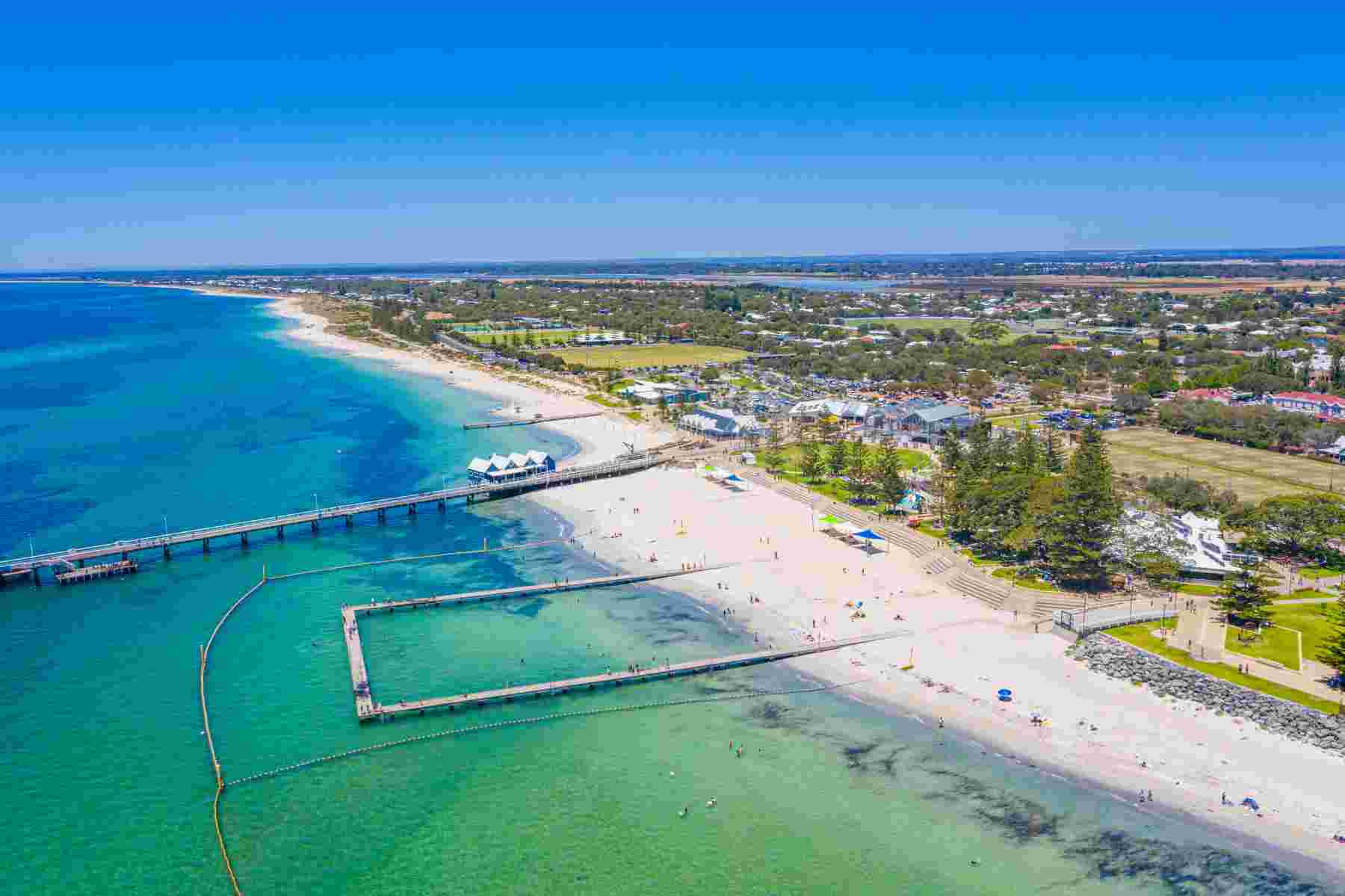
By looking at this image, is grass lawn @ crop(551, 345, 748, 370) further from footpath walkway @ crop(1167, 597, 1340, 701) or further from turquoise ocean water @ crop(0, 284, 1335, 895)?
footpath walkway @ crop(1167, 597, 1340, 701)

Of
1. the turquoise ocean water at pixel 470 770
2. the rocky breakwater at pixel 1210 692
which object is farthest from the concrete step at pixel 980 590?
the turquoise ocean water at pixel 470 770

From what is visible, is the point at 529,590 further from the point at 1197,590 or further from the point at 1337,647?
the point at 1337,647

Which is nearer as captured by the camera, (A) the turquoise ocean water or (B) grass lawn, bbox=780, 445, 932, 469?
(A) the turquoise ocean water

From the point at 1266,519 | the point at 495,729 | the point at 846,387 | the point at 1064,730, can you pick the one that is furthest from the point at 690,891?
the point at 846,387

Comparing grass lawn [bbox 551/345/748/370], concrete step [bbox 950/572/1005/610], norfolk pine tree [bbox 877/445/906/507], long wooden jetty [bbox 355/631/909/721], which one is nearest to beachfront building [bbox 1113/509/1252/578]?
concrete step [bbox 950/572/1005/610]

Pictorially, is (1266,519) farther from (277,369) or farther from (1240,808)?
(277,369)

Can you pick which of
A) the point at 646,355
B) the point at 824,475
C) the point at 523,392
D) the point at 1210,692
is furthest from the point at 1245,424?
the point at 646,355

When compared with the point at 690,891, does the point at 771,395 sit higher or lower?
higher
